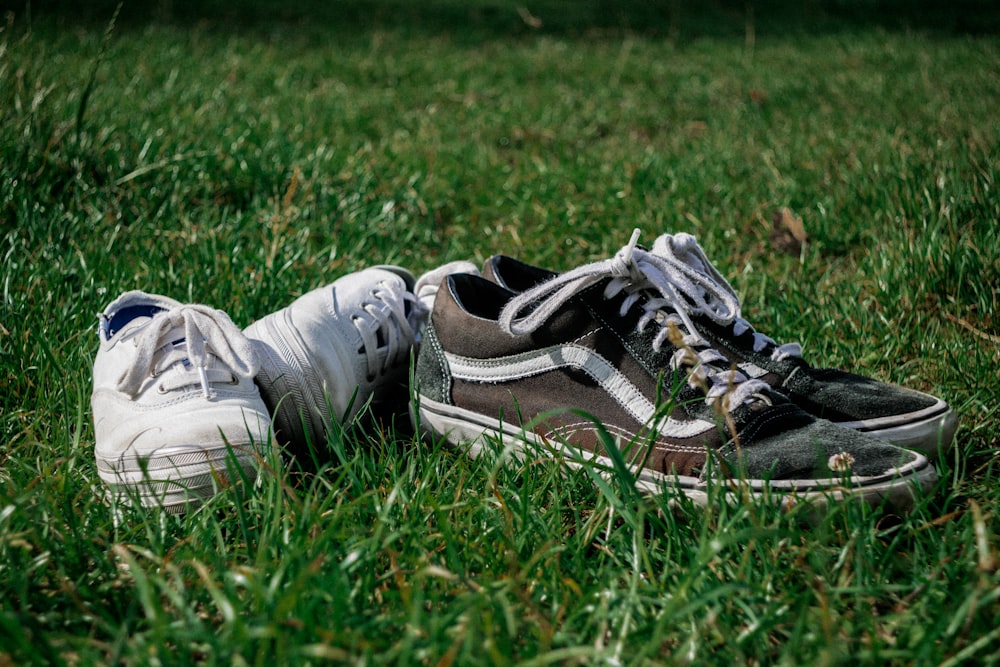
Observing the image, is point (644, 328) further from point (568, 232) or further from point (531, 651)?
point (568, 232)

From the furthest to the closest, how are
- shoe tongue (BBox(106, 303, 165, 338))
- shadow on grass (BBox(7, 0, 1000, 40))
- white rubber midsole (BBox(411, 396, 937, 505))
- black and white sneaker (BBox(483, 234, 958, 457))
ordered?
shadow on grass (BBox(7, 0, 1000, 40)), shoe tongue (BBox(106, 303, 165, 338)), black and white sneaker (BBox(483, 234, 958, 457)), white rubber midsole (BBox(411, 396, 937, 505))

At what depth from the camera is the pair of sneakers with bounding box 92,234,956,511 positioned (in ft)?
5.81

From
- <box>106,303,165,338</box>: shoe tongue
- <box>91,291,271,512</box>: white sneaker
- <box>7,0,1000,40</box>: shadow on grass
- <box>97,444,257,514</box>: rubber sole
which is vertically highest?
<box>7,0,1000,40</box>: shadow on grass

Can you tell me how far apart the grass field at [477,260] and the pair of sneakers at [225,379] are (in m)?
0.09

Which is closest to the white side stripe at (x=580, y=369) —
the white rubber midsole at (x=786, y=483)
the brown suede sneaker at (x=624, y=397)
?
the brown suede sneaker at (x=624, y=397)

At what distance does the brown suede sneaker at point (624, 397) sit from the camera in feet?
5.55

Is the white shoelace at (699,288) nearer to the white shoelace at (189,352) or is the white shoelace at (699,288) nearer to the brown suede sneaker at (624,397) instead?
the brown suede sneaker at (624,397)

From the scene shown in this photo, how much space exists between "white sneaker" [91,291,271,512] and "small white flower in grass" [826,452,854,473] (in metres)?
1.29

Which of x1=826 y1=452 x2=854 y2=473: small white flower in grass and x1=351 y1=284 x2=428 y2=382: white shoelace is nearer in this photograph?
x1=826 y1=452 x2=854 y2=473: small white flower in grass

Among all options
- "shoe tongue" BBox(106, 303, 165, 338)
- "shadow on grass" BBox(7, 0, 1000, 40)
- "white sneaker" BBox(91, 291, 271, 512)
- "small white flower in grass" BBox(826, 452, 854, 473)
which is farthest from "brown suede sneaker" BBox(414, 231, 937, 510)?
"shadow on grass" BBox(7, 0, 1000, 40)

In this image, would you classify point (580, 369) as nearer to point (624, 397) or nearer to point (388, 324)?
point (624, 397)

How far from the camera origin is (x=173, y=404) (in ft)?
6.34

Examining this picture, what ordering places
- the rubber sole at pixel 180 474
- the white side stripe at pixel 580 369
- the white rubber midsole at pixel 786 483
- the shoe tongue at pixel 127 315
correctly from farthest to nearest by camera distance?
the shoe tongue at pixel 127 315 < the white side stripe at pixel 580 369 < the rubber sole at pixel 180 474 < the white rubber midsole at pixel 786 483

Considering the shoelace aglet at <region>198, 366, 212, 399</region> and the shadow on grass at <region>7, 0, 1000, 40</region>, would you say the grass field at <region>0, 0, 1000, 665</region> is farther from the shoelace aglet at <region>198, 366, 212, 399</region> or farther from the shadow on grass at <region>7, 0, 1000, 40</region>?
the shadow on grass at <region>7, 0, 1000, 40</region>
